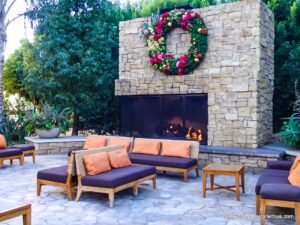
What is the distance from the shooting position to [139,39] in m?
9.73

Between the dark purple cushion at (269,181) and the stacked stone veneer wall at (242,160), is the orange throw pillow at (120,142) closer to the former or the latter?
the stacked stone veneer wall at (242,160)

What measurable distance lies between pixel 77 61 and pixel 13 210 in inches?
333

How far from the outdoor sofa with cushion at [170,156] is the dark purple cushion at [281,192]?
8.14 ft

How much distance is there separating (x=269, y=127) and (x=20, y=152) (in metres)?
6.43

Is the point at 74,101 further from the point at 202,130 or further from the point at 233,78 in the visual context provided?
the point at 233,78

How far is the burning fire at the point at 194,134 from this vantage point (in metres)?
A: 8.62

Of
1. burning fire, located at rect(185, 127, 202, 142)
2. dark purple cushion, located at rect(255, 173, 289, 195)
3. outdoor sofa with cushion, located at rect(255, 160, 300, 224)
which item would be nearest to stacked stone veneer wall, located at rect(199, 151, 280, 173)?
burning fire, located at rect(185, 127, 202, 142)

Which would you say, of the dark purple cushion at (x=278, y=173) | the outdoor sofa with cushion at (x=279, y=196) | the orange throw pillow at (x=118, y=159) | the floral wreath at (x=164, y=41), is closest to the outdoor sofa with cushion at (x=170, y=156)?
the orange throw pillow at (x=118, y=159)

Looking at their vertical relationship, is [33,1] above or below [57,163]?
above

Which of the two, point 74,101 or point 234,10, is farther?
point 74,101

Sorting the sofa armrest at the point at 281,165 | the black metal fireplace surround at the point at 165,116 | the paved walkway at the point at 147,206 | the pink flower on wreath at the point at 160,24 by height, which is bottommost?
the paved walkway at the point at 147,206

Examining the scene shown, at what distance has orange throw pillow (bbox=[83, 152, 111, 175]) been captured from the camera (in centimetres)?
531

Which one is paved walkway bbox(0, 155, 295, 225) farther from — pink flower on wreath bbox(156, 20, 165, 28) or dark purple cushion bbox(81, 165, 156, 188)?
pink flower on wreath bbox(156, 20, 165, 28)

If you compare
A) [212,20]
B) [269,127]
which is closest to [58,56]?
[212,20]
